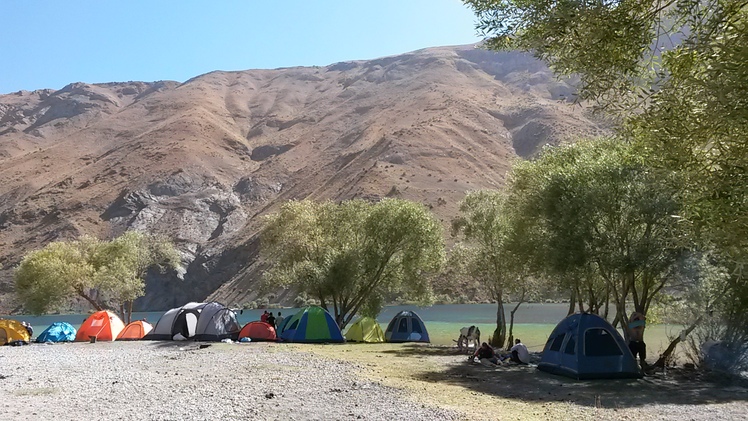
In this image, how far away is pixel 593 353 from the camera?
593 inches

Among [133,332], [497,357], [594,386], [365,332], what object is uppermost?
[365,332]

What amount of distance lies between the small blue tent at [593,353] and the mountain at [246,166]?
2751 inches

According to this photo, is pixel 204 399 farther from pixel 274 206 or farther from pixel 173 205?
pixel 173 205

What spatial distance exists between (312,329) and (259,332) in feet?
8.16

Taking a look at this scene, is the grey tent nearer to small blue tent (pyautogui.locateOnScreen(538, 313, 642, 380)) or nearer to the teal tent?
the teal tent

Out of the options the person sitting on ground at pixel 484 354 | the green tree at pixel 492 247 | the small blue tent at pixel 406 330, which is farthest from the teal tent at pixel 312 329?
the person sitting on ground at pixel 484 354

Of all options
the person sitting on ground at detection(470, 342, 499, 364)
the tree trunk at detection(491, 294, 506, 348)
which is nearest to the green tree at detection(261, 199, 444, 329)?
the tree trunk at detection(491, 294, 506, 348)

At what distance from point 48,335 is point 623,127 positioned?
28.4 meters

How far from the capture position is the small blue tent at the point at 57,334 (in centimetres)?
2767

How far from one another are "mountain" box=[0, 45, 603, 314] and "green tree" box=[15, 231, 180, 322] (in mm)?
51784

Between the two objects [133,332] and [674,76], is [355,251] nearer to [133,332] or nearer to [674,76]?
[133,332]

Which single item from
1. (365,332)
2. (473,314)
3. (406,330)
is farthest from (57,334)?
(473,314)

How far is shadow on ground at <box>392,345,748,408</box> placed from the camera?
39.9ft

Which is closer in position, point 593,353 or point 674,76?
point 674,76
